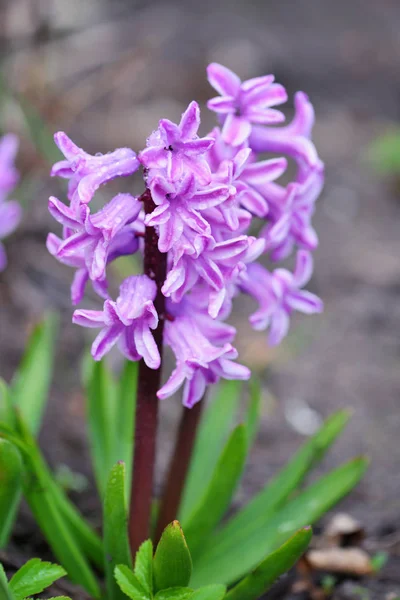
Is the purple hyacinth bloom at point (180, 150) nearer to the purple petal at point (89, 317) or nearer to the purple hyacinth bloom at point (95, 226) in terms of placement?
the purple hyacinth bloom at point (95, 226)

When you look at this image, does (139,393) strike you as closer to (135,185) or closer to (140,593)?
(140,593)

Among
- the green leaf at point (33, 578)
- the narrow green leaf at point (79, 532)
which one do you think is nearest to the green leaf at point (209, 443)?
the narrow green leaf at point (79, 532)

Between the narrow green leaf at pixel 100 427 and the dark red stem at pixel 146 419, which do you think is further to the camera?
the narrow green leaf at pixel 100 427

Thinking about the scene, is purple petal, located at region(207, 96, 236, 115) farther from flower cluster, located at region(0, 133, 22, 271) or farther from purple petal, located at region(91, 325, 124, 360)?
flower cluster, located at region(0, 133, 22, 271)

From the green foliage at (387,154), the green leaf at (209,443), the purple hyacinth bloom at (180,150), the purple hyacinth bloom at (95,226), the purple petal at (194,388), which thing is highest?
the purple hyacinth bloom at (180,150)

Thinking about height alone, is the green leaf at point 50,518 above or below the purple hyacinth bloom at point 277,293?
below

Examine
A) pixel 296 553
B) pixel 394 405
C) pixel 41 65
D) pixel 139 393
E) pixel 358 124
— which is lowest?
pixel 394 405

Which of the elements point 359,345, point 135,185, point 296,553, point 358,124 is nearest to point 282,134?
point 296,553

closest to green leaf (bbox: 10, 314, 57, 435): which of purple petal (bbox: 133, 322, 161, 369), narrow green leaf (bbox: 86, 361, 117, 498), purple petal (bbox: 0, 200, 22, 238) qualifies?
narrow green leaf (bbox: 86, 361, 117, 498)

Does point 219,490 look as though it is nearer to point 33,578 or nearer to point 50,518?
point 50,518
